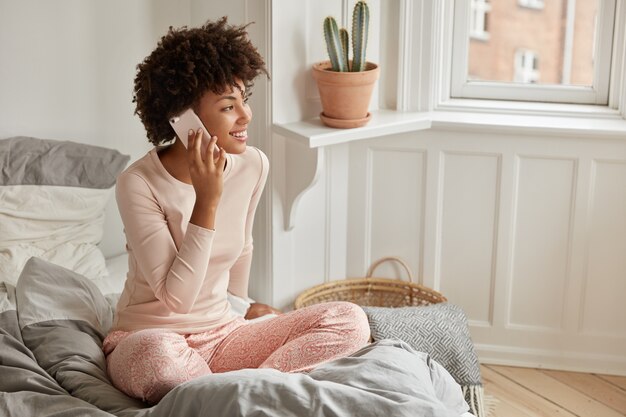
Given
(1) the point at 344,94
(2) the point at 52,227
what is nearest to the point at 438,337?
(1) the point at 344,94

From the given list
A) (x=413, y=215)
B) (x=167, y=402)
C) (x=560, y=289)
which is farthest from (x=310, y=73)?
(x=167, y=402)

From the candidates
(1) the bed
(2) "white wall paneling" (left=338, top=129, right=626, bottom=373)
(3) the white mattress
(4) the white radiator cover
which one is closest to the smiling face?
(1) the bed

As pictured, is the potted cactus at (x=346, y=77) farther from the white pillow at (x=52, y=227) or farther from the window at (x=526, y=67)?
the white pillow at (x=52, y=227)

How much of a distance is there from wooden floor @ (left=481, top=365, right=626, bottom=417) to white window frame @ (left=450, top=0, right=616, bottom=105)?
2.92 ft

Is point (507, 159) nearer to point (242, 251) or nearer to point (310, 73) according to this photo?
point (310, 73)

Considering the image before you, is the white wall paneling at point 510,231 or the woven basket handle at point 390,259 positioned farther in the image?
the woven basket handle at point 390,259

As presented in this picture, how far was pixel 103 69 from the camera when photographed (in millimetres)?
2885

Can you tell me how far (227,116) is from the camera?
2068mm

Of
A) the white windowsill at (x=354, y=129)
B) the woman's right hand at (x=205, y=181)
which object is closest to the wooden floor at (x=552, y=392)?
the white windowsill at (x=354, y=129)

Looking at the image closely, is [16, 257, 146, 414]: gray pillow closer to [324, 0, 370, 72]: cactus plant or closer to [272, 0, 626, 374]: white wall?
[272, 0, 626, 374]: white wall

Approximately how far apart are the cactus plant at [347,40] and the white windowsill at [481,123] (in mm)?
186

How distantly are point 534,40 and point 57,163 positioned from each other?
5.05 feet

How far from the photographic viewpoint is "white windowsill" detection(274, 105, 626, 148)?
2719 mm

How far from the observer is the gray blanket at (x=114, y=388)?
1.70 m
